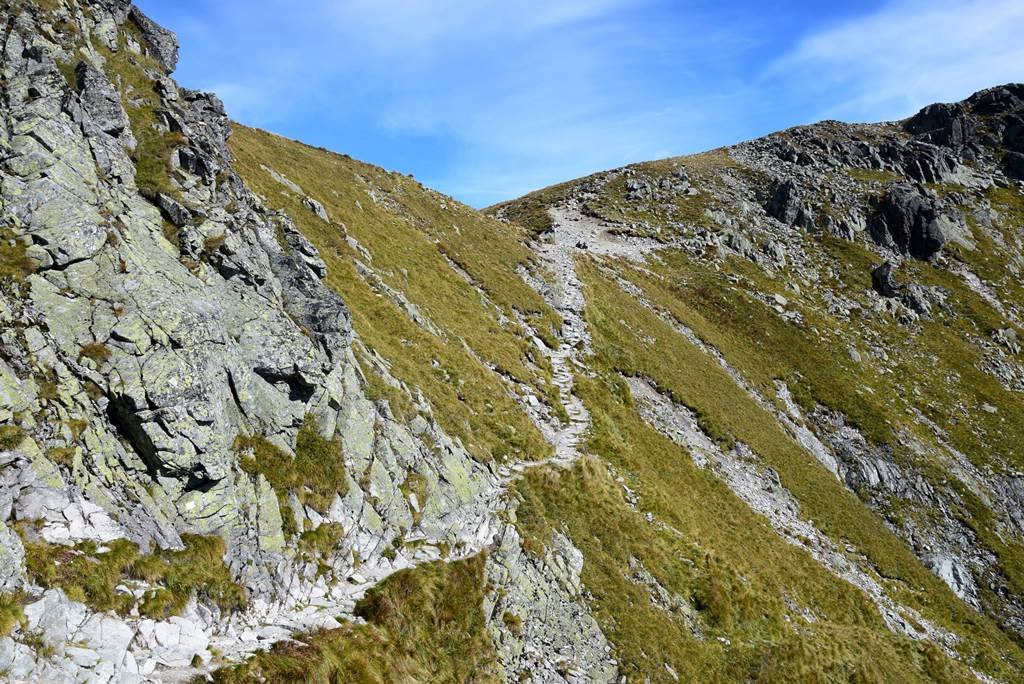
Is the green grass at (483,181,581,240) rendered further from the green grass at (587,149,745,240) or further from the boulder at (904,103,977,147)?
the boulder at (904,103,977,147)

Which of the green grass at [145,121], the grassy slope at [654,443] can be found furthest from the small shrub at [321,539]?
the green grass at [145,121]

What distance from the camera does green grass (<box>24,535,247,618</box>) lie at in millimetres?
10383

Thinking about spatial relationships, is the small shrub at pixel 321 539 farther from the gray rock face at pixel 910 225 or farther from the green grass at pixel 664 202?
the gray rock face at pixel 910 225

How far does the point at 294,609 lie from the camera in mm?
13812

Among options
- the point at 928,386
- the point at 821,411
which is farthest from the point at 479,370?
the point at 928,386

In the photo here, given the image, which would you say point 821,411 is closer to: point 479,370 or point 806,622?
point 806,622

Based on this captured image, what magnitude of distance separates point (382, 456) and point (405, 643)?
20.0 ft

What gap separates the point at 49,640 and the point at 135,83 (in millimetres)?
22663

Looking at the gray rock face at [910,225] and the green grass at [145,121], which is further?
the gray rock face at [910,225]

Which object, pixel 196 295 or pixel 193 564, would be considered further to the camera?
pixel 196 295

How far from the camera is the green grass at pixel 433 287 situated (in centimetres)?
2647

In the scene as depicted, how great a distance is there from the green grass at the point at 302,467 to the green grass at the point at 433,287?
20.9 ft

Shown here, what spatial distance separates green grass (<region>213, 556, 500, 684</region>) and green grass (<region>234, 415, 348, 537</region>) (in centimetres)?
300

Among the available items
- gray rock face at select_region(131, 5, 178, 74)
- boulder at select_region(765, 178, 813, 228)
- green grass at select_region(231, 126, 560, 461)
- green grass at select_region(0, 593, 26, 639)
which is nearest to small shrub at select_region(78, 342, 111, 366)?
green grass at select_region(0, 593, 26, 639)
